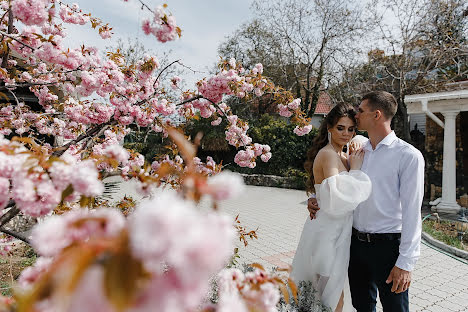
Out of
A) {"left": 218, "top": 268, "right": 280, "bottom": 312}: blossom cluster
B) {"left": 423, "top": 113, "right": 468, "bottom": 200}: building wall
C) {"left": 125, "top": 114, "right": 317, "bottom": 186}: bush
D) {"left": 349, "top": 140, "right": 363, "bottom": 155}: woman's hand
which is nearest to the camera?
{"left": 218, "top": 268, "right": 280, "bottom": 312}: blossom cluster


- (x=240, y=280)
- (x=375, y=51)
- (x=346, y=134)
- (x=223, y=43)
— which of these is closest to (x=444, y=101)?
(x=375, y=51)

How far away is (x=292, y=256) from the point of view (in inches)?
203

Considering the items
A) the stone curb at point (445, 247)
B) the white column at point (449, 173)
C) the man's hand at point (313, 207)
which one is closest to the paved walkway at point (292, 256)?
the stone curb at point (445, 247)

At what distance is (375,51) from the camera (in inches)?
480

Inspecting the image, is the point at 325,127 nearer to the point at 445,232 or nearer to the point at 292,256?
the point at 292,256

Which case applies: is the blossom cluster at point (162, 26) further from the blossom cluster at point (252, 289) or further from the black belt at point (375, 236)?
the black belt at point (375, 236)

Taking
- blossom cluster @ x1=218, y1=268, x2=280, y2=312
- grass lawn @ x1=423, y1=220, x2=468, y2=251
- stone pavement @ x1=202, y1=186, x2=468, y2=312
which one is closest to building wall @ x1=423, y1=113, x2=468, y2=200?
grass lawn @ x1=423, y1=220, x2=468, y2=251

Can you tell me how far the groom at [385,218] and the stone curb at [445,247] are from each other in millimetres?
3512

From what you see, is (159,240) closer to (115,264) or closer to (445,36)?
A: (115,264)

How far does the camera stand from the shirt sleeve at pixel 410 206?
2.08 metres

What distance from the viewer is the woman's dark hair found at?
263 cm

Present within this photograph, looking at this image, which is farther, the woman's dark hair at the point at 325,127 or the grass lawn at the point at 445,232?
the grass lawn at the point at 445,232

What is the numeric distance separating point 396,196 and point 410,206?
5.9 inches

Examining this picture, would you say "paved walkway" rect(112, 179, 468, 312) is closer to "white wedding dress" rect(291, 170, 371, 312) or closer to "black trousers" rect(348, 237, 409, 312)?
"white wedding dress" rect(291, 170, 371, 312)
